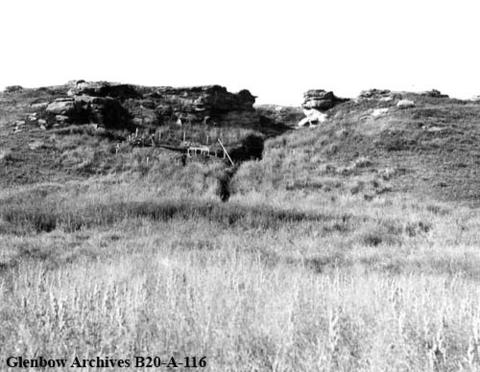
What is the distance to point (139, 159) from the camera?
22.8 meters

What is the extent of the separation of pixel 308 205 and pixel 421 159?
26.8 ft

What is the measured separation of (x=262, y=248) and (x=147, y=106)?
71.6ft

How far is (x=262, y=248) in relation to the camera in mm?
10484

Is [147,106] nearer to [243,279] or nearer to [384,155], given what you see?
[384,155]

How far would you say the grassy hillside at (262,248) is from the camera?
4.35 m

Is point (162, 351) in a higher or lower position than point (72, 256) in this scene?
higher

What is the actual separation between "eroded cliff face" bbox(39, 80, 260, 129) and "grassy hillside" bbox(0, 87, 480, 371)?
95.8 inches

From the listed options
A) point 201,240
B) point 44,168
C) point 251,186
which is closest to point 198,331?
point 201,240

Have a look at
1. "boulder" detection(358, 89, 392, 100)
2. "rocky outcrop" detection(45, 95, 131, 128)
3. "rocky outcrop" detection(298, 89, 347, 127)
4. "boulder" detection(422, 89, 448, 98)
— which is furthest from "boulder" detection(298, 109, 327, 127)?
"rocky outcrop" detection(45, 95, 131, 128)

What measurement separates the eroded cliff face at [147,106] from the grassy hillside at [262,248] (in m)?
2.43

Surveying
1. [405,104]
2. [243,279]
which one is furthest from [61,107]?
[243,279]

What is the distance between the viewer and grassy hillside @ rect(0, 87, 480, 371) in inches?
171

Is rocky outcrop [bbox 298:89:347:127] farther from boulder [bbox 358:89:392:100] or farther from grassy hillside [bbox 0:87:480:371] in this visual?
A: grassy hillside [bbox 0:87:480:371]

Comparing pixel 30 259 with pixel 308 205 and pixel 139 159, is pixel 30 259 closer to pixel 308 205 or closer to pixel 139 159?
pixel 308 205
